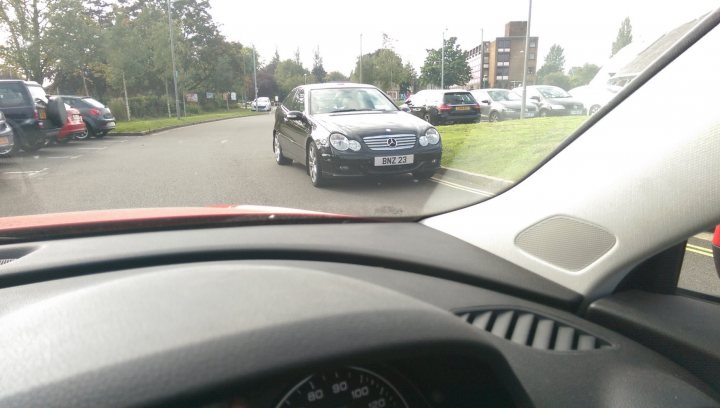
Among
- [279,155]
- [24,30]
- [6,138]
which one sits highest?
[24,30]

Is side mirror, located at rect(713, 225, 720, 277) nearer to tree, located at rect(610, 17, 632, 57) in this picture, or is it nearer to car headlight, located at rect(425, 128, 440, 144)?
tree, located at rect(610, 17, 632, 57)

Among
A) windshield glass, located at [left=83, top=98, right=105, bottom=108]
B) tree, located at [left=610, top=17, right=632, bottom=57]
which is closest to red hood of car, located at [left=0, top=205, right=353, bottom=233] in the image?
tree, located at [left=610, top=17, right=632, bottom=57]

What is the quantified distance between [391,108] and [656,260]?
653cm

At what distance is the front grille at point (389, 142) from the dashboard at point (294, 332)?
450 cm

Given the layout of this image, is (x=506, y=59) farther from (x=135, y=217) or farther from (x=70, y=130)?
(x=70, y=130)

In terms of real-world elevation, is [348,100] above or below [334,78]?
below

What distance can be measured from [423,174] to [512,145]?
9.88ft

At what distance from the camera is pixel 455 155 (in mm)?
4184

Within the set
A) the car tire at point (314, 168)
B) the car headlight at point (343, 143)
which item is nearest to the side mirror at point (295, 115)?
the car tire at point (314, 168)

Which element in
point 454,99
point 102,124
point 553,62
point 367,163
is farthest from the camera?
point 454,99

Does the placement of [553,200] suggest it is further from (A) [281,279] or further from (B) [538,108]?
(A) [281,279]

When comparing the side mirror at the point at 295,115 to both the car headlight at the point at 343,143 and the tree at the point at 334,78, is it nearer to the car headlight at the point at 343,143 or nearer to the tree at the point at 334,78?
the tree at the point at 334,78

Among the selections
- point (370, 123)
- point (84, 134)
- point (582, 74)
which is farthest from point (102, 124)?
point (582, 74)

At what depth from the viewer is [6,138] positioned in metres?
5.09
